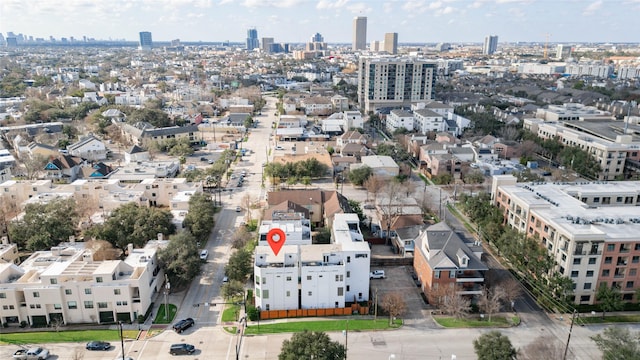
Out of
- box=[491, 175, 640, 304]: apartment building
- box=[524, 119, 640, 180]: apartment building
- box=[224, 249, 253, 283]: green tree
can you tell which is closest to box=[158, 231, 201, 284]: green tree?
box=[224, 249, 253, 283]: green tree

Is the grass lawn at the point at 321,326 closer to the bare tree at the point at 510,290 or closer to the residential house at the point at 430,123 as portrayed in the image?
the bare tree at the point at 510,290

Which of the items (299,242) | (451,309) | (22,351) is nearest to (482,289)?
(451,309)

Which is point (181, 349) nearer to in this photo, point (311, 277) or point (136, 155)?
point (311, 277)

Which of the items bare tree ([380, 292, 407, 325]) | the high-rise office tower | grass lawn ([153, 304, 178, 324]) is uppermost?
the high-rise office tower

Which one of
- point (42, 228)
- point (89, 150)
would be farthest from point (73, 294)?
point (89, 150)

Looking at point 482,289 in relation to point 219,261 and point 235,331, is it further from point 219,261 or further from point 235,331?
point 219,261

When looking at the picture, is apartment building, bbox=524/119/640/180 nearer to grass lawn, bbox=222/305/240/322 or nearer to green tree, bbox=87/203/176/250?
grass lawn, bbox=222/305/240/322
